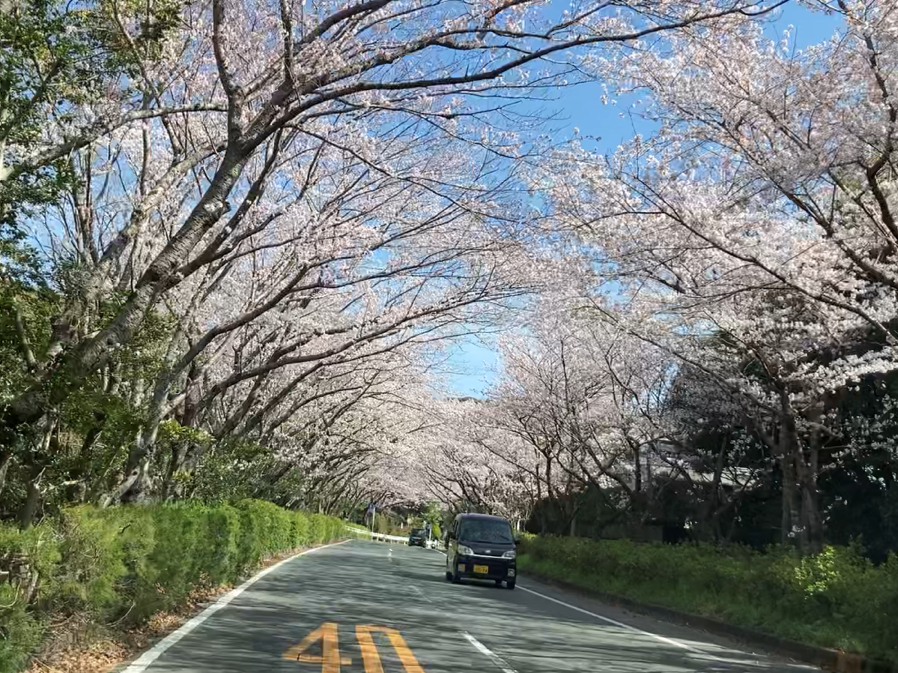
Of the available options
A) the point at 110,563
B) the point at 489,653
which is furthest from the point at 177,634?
the point at 489,653

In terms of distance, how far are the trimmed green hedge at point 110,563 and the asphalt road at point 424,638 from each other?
631mm

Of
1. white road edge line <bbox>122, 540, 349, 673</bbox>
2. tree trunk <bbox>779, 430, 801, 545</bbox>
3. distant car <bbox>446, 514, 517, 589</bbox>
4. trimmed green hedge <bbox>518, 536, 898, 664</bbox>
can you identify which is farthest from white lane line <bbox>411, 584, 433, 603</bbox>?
tree trunk <bbox>779, 430, 801, 545</bbox>

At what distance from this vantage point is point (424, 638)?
1017 centimetres

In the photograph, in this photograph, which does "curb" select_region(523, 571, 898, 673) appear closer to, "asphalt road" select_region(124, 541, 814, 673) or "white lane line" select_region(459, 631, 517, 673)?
"asphalt road" select_region(124, 541, 814, 673)

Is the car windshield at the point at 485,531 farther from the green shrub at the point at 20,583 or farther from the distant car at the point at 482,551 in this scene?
the green shrub at the point at 20,583

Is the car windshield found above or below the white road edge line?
above

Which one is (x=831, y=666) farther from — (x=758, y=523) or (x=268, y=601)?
(x=758, y=523)

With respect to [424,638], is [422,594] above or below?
above

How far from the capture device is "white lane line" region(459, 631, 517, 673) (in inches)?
329

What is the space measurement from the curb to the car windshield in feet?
11.7

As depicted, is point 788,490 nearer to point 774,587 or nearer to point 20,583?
point 774,587

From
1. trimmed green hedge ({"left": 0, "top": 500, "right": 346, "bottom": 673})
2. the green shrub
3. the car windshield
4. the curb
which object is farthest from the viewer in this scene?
the car windshield

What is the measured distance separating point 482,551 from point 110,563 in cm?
1467

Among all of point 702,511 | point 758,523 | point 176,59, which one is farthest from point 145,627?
point 758,523
